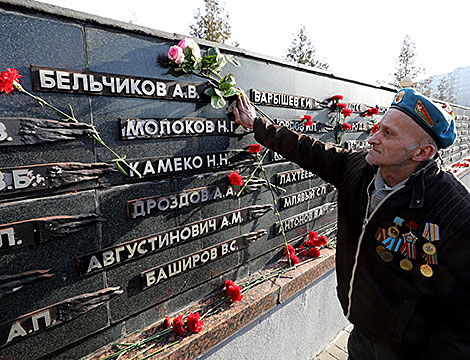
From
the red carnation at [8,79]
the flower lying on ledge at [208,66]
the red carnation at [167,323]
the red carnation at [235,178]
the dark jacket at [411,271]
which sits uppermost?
the flower lying on ledge at [208,66]

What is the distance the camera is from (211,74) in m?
2.02

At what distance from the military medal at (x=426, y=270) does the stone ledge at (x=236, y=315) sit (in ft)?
4.05

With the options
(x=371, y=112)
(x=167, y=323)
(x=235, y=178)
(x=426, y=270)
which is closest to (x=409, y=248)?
(x=426, y=270)

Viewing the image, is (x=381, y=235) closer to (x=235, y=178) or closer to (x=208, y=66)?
(x=235, y=178)

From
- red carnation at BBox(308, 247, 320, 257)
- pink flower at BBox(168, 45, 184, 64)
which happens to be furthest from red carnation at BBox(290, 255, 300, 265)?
pink flower at BBox(168, 45, 184, 64)

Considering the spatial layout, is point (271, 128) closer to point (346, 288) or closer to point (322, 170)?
point (322, 170)

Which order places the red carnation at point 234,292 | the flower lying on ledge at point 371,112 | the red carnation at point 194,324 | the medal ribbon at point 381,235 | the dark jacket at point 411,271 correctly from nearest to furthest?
the dark jacket at point 411,271 → the medal ribbon at point 381,235 → the red carnation at point 194,324 → the red carnation at point 234,292 → the flower lying on ledge at point 371,112

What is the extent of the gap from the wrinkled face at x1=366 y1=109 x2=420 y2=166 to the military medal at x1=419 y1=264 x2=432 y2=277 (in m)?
0.54

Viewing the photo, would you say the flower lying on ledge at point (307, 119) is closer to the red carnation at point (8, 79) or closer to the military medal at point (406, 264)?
the military medal at point (406, 264)

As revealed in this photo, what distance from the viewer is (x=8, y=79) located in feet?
3.99

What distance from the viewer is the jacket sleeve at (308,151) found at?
2.04 meters

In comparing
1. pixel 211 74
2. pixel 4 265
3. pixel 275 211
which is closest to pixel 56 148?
pixel 4 265

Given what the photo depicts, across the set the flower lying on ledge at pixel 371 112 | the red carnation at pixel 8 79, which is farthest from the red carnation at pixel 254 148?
the flower lying on ledge at pixel 371 112

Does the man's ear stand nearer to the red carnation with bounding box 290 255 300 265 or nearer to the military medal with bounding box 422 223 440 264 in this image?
the military medal with bounding box 422 223 440 264
